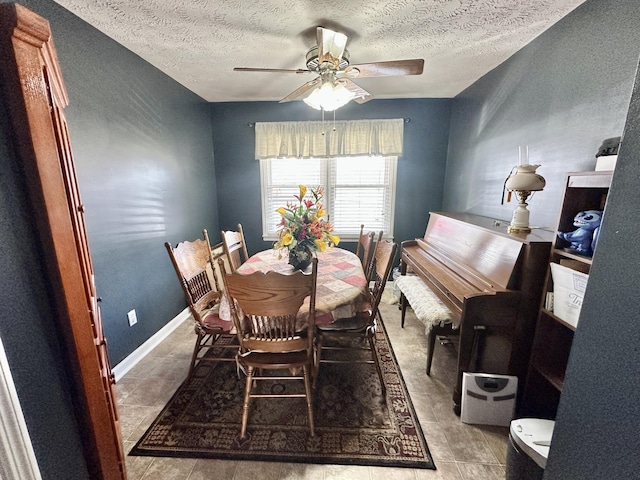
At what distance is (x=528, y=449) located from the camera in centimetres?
103

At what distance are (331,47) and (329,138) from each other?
1.59 meters

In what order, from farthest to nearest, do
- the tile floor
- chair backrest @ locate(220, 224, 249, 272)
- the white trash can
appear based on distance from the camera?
chair backrest @ locate(220, 224, 249, 272), the tile floor, the white trash can

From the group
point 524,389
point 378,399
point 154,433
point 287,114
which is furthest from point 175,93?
point 524,389

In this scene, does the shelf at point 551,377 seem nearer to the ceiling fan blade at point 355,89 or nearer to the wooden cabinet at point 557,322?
the wooden cabinet at point 557,322

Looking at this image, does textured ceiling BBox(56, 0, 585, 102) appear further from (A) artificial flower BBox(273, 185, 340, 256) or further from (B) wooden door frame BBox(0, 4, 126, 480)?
(B) wooden door frame BBox(0, 4, 126, 480)

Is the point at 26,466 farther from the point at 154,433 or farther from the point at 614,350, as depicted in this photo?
the point at 614,350

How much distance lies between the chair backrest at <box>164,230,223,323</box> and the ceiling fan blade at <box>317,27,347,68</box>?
1.57 metres

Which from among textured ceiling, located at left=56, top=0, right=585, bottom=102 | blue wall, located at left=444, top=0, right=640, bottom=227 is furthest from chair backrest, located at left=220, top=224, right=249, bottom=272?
blue wall, located at left=444, top=0, right=640, bottom=227

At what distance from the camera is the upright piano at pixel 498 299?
1.40m

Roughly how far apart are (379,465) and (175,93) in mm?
3428

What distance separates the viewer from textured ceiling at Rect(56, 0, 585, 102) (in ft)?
4.95

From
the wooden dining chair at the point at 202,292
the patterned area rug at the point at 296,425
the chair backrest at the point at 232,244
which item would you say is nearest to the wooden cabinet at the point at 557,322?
the patterned area rug at the point at 296,425

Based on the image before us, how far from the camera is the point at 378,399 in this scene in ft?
5.46

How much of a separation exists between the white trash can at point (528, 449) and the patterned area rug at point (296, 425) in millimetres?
364
